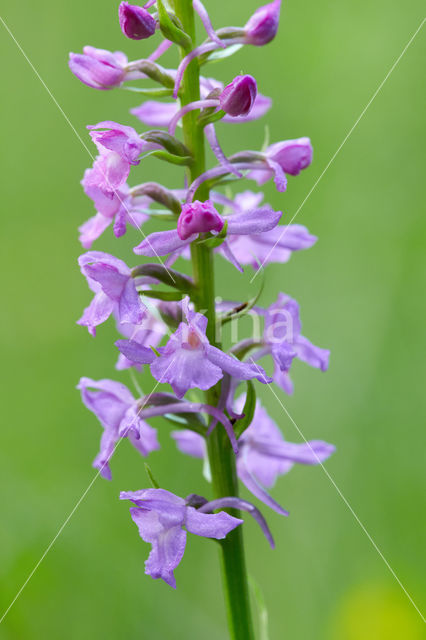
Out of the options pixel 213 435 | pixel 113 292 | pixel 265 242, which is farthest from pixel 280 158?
pixel 213 435

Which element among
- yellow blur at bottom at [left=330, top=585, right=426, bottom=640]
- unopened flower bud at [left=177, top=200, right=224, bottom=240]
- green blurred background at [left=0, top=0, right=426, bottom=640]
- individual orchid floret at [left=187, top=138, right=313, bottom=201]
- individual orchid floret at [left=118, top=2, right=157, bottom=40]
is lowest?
yellow blur at bottom at [left=330, top=585, right=426, bottom=640]

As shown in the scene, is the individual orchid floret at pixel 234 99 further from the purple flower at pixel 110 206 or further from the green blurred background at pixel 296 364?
the green blurred background at pixel 296 364

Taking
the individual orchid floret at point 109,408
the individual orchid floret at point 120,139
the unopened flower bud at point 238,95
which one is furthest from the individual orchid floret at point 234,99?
the individual orchid floret at point 109,408

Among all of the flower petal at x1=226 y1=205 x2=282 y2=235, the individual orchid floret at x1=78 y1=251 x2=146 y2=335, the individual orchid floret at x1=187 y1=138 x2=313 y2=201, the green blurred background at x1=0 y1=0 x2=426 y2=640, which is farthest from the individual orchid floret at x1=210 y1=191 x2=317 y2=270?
the green blurred background at x1=0 y1=0 x2=426 y2=640

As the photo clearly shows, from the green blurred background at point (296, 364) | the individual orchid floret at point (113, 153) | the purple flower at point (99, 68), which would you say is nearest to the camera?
the individual orchid floret at point (113, 153)

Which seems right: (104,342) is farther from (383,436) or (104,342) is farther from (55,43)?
(55,43)

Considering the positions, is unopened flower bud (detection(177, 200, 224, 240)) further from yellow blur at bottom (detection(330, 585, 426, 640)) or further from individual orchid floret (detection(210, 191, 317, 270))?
yellow blur at bottom (detection(330, 585, 426, 640))
